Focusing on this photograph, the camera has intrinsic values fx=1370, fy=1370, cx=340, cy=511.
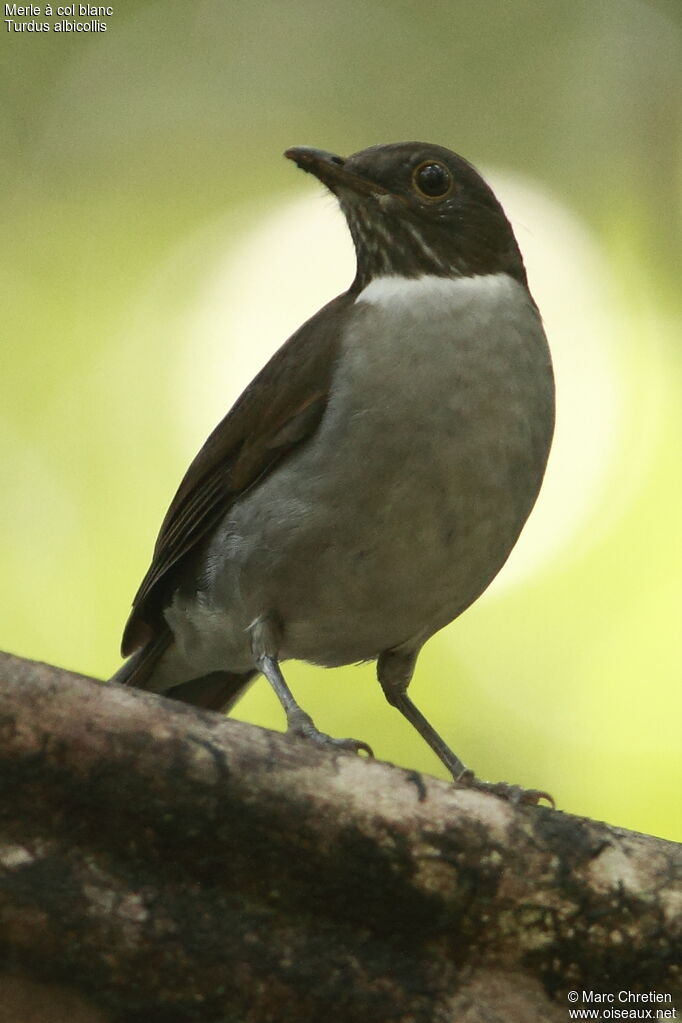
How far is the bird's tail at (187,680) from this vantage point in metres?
5.47

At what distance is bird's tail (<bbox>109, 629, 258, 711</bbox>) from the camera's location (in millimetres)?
5469

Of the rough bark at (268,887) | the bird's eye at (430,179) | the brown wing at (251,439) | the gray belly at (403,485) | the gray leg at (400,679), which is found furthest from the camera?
the gray leg at (400,679)

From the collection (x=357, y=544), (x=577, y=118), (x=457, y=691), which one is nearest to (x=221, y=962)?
(x=357, y=544)

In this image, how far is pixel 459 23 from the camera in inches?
340

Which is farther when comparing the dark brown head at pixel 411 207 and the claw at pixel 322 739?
the dark brown head at pixel 411 207

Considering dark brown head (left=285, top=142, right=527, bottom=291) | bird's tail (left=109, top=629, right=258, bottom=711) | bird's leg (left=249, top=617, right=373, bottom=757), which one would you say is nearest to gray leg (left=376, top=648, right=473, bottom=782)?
bird's leg (left=249, top=617, right=373, bottom=757)

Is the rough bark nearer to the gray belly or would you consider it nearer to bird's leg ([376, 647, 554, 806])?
the gray belly

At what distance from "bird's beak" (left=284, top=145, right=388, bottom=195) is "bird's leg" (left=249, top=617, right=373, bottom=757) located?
1591 millimetres

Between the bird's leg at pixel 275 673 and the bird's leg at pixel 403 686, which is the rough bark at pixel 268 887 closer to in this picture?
the bird's leg at pixel 275 673

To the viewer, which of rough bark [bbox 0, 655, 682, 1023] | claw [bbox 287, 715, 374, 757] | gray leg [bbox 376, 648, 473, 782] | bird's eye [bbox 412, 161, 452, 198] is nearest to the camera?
rough bark [bbox 0, 655, 682, 1023]

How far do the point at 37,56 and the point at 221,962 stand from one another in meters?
7.01

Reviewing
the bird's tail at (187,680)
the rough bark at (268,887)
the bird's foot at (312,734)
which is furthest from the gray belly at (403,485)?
the rough bark at (268,887)

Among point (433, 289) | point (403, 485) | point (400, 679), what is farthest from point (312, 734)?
point (433, 289)

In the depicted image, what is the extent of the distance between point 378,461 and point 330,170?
3.93ft
